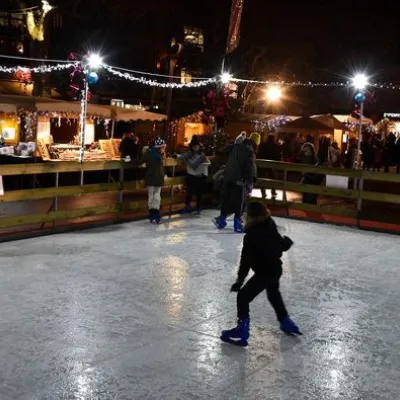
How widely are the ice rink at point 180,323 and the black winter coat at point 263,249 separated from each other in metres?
0.62

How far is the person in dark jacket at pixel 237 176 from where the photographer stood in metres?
9.54

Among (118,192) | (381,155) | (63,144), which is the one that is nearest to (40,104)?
(63,144)

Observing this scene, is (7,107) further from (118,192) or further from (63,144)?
(118,192)

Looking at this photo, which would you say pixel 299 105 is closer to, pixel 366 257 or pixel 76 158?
pixel 76 158

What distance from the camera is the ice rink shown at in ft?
13.0

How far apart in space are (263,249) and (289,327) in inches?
33.2

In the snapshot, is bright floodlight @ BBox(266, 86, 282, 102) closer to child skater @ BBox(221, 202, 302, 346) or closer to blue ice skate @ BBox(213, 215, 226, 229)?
blue ice skate @ BBox(213, 215, 226, 229)

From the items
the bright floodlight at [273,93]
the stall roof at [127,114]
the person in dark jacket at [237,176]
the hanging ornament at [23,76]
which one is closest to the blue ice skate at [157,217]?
the person in dark jacket at [237,176]

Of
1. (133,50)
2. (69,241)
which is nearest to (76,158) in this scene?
(69,241)

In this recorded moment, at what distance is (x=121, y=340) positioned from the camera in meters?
4.72

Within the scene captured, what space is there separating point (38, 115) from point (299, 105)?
2070 cm

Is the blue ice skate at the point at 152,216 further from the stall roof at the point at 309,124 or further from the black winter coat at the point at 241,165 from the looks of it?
the stall roof at the point at 309,124

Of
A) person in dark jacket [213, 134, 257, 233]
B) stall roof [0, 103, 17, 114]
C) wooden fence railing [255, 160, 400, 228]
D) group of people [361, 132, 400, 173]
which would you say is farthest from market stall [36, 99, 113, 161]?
group of people [361, 132, 400, 173]

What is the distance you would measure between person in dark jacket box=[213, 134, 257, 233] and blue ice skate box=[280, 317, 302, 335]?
4.69 metres
